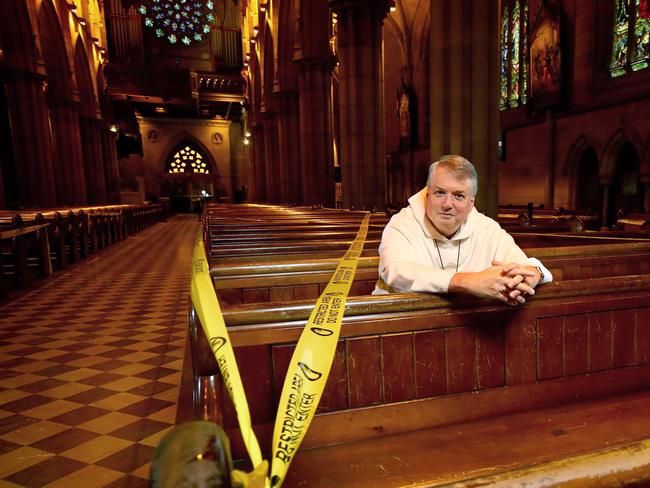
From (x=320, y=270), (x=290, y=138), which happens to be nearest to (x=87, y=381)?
(x=320, y=270)

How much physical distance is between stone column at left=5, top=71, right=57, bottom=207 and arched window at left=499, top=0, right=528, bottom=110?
60.2 feet

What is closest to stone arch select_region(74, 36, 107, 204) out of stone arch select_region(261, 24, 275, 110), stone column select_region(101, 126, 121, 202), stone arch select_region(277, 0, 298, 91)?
stone column select_region(101, 126, 121, 202)

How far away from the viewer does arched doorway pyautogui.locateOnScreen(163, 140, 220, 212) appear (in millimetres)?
38156

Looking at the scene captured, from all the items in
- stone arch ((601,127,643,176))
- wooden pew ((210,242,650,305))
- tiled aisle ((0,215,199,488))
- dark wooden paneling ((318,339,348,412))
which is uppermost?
stone arch ((601,127,643,176))

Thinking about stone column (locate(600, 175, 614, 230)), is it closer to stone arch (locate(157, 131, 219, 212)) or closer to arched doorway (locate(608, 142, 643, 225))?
arched doorway (locate(608, 142, 643, 225))

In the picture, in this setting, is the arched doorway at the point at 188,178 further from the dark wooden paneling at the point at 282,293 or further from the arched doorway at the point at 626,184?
the dark wooden paneling at the point at 282,293

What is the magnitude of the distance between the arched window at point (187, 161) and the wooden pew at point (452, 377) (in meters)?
39.5

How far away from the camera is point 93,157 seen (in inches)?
1001

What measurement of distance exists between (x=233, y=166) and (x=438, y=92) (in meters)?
34.7

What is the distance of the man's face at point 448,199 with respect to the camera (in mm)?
2004

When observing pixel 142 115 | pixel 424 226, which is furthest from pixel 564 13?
pixel 142 115

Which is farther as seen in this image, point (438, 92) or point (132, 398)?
point (438, 92)

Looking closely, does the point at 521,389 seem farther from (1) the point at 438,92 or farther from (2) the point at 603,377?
(1) the point at 438,92

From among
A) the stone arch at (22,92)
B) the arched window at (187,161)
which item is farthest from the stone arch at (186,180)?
the stone arch at (22,92)
